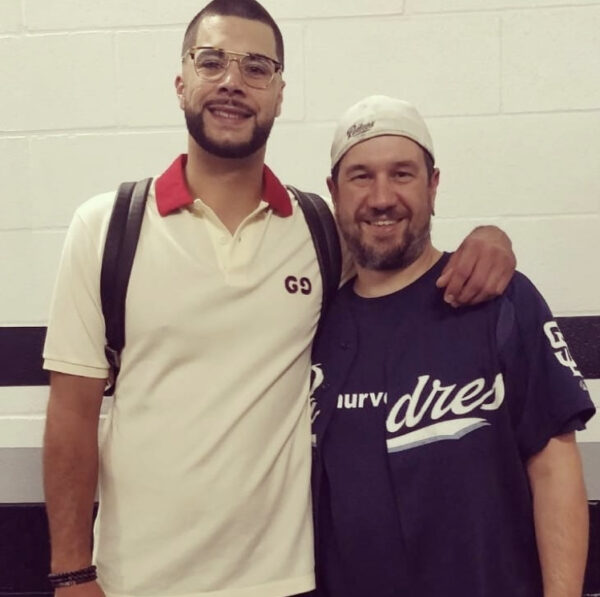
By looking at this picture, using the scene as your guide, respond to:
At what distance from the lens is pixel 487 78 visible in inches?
61.6

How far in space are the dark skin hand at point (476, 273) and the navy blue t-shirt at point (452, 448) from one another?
2 cm

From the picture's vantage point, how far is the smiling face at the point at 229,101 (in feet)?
3.85

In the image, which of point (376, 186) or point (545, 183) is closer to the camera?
point (376, 186)

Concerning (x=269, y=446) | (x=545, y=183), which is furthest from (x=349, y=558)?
(x=545, y=183)

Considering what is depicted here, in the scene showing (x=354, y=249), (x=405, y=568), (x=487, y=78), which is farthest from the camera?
(x=487, y=78)

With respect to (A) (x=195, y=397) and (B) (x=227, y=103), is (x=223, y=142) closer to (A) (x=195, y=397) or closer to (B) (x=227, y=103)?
(B) (x=227, y=103)

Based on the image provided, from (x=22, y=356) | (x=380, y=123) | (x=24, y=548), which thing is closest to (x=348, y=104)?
(x=380, y=123)

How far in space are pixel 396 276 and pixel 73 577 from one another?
2.33ft

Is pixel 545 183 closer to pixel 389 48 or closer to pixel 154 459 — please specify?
pixel 389 48

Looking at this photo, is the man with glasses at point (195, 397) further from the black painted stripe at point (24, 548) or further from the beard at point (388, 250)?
the black painted stripe at point (24, 548)

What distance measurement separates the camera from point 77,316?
1122mm

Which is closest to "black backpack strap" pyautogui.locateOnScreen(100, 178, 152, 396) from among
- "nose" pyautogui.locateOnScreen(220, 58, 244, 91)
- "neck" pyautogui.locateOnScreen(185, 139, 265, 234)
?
"neck" pyautogui.locateOnScreen(185, 139, 265, 234)

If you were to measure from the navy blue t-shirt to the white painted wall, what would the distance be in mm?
521

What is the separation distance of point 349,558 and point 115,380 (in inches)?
18.5
